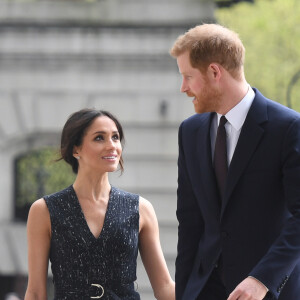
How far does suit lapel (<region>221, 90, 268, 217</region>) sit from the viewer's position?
12.6 feet

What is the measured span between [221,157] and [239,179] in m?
0.16

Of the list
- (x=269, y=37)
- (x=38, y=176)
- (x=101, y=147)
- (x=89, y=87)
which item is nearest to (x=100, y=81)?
(x=89, y=87)

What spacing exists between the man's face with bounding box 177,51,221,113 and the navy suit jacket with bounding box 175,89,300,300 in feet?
0.55

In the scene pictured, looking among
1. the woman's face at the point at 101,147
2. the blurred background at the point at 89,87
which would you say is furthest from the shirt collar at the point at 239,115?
the blurred background at the point at 89,87

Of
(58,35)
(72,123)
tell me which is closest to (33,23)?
(58,35)

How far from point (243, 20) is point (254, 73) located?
28.3 inches

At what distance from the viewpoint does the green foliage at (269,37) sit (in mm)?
11992

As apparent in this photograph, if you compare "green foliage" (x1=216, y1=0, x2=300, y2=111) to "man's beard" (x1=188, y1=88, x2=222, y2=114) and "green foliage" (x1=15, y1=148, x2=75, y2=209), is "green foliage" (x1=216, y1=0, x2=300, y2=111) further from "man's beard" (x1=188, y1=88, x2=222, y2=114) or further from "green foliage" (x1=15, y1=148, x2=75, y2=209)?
"man's beard" (x1=188, y1=88, x2=222, y2=114)

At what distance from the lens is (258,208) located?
3818mm

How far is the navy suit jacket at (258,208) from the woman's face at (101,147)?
52 cm

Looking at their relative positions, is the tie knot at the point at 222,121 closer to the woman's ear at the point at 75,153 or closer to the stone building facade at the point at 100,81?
the woman's ear at the point at 75,153

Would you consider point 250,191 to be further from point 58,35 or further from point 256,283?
point 58,35

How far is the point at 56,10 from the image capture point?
1277cm

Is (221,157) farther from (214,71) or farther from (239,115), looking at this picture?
(214,71)
